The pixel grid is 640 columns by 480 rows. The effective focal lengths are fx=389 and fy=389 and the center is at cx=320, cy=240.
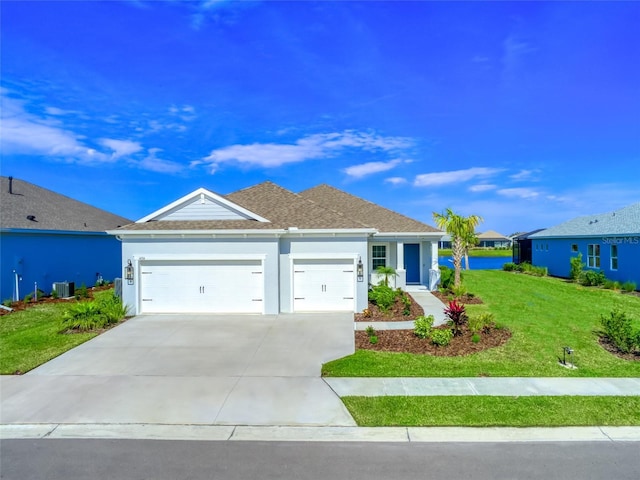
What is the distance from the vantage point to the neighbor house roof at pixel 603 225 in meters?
21.9

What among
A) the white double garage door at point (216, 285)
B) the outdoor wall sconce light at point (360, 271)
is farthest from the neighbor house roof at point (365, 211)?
the white double garage door at point (216, 285)

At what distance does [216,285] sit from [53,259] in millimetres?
11180

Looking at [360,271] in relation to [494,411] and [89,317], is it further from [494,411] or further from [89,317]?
[89,317]

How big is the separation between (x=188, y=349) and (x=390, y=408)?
6.02 m

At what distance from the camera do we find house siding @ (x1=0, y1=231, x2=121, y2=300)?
17625 millimetres

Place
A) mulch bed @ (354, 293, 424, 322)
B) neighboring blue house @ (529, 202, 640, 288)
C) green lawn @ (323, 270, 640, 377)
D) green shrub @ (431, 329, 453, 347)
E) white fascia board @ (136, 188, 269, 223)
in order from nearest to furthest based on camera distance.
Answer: green lawn @ (323, 270, 640, 377) → green shrub @ (431, 329, 453, 347) → mulch bed @ (354, 293, 424, 322) → white fascia board @ (136, 188, 269, 223) → neighboring blue house @ (529, 202, 640, 288)

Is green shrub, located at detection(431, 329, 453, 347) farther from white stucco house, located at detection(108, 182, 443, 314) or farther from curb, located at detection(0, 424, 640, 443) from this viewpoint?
white stucco house, located at detection(108, 182, 443, 314)

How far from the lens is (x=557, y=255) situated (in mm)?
27734

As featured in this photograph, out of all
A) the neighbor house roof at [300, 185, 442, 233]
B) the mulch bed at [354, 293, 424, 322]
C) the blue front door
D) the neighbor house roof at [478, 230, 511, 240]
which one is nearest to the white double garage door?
the mulch bed at [354, 293, 424, 322]

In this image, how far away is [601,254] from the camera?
23.5 metres

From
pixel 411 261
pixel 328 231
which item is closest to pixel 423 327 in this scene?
pixel 328 231

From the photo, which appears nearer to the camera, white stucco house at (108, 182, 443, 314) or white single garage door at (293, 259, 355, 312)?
white stucco house at (108, 182, 443, 314)

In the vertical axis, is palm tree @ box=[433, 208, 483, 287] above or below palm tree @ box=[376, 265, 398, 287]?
above

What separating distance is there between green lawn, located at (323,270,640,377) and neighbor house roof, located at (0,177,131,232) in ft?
58.0
